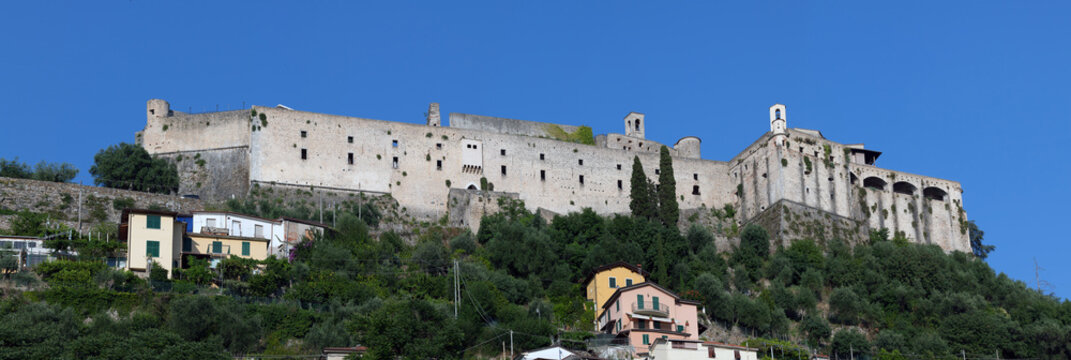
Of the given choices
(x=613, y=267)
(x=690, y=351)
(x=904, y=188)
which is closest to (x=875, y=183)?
(x=904, y=188)

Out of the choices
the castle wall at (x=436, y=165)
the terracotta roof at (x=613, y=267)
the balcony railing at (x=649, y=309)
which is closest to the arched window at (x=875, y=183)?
the castle wall at (x=436, y=165)

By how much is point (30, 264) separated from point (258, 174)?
18.7m

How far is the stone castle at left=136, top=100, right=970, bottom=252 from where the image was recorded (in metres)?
74.4

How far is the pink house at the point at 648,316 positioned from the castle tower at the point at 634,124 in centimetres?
3173

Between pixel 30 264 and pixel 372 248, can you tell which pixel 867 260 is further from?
pixel 30 264

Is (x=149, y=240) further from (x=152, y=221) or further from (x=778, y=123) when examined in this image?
(x=778, y=123)

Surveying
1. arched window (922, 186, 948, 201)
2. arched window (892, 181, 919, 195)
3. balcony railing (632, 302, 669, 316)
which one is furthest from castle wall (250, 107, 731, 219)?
balcony railing (632, 302, 669, 316)

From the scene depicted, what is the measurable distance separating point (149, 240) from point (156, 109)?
20.7m

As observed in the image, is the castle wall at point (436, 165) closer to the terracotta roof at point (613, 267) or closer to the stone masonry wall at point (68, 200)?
the stone masonry wall at point (68, 200)

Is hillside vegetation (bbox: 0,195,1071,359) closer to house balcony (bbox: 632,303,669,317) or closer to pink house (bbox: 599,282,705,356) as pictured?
pink house (bbox: 599,282,705,356)

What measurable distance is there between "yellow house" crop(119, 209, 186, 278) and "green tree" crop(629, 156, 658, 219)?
2757cm

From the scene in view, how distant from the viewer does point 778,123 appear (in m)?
83.6

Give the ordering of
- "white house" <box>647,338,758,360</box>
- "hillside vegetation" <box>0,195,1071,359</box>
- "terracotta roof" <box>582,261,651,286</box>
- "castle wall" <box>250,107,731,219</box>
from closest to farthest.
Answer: "hillside vegetation" <box>0,195,1071,359</box> → "white house" <box>647,338,758,360</box> → "terracotta roof" <box>582,261,651,286</box> → "castle wall" <box>250,107,731,219</box>

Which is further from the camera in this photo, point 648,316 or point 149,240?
point 149,240
